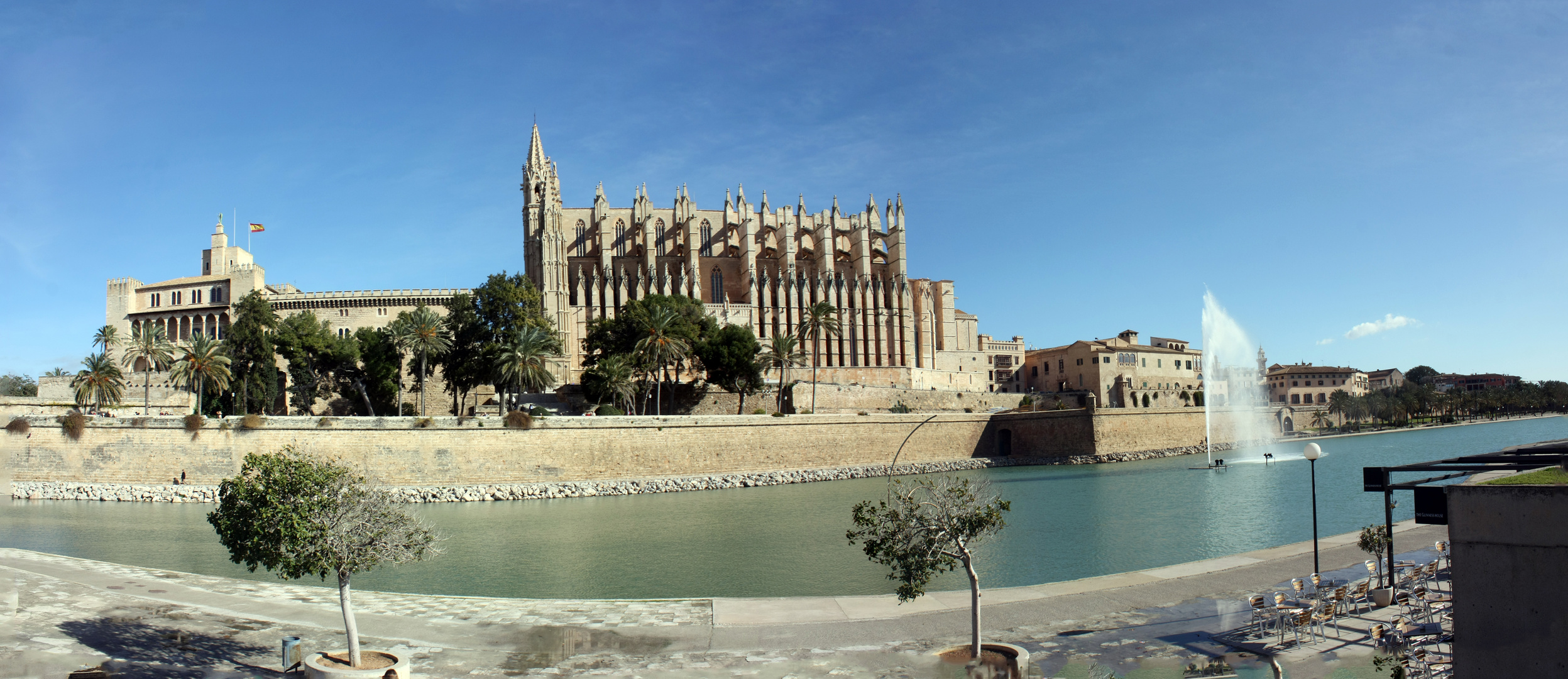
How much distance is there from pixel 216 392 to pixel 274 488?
43.7 metres

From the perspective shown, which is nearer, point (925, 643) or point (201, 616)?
point (925, 643)

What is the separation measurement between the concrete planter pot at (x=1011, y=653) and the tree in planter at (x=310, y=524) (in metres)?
6.52

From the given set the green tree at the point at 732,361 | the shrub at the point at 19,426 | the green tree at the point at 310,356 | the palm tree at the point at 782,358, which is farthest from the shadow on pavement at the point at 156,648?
the palm tree at the point at 782,358

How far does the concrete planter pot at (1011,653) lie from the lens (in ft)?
30.6

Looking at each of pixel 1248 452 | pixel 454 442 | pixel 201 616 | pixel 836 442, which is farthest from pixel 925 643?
pixel 1248 452

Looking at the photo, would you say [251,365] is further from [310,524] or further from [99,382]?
[310,524]

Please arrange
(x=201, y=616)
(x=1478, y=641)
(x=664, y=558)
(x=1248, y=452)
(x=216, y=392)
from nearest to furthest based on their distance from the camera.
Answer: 1. (x=1478, y=641)
2. (x=201, y=616)
3. (x=664, y=558)
4. (x=216, y=392)
5. (x=1248, y=452)

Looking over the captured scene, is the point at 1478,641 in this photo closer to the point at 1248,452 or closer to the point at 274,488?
the point at 274,488

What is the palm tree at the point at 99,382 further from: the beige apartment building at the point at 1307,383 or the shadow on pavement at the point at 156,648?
the beige apartment building at the point at 1307,383

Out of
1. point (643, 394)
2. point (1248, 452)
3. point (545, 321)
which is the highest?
point (545, 321)

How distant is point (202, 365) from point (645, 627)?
3971 cm

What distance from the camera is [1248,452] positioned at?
192 feet

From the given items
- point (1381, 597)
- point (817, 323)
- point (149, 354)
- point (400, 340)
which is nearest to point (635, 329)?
point (400, 340)

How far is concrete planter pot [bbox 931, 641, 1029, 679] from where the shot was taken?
9.32 m
